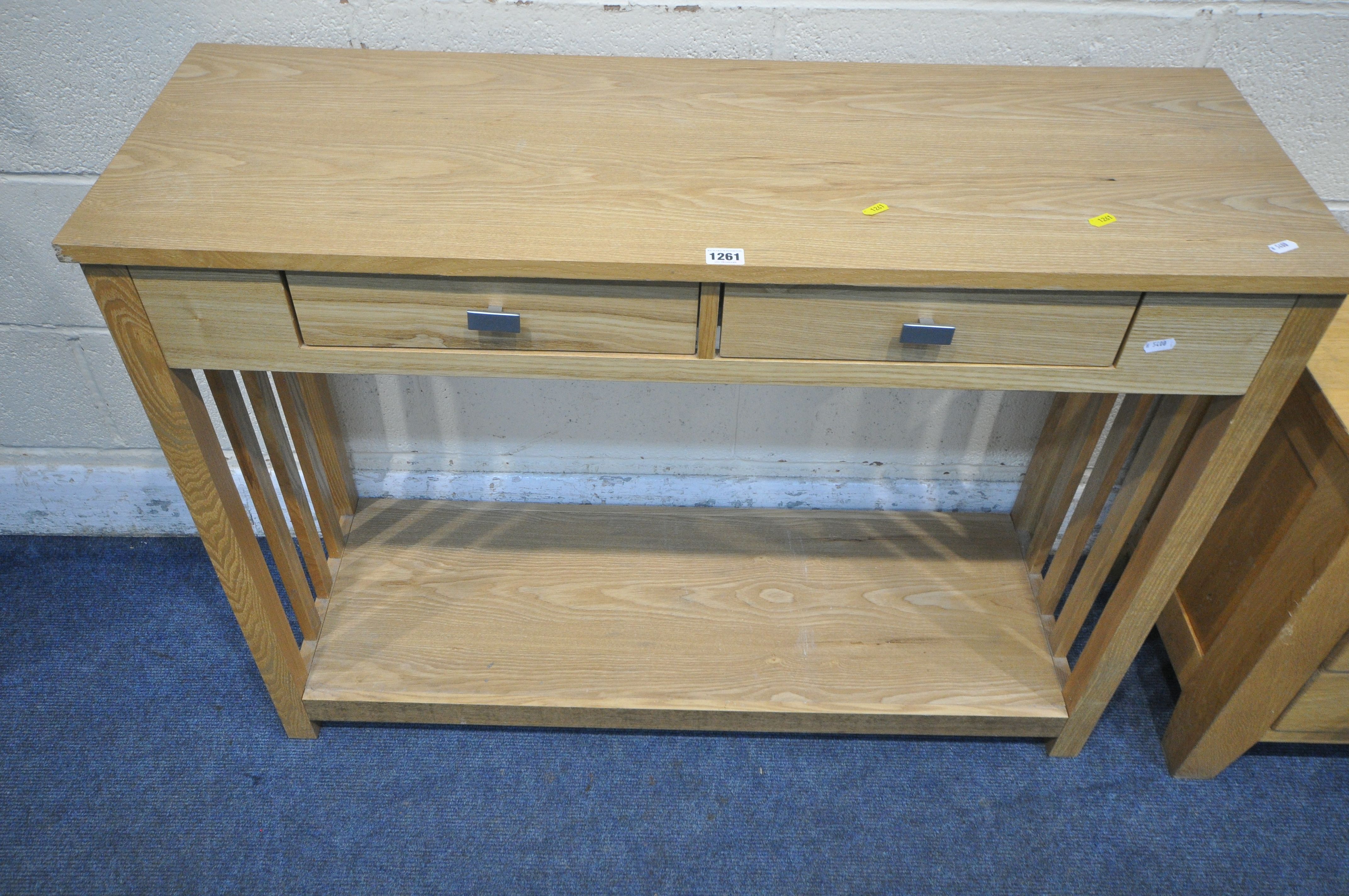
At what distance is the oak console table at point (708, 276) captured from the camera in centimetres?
93

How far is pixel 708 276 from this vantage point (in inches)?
35.7

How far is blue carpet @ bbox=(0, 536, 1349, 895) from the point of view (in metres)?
1.36

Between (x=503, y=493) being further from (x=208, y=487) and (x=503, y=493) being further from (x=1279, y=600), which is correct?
(x=1279, y=600)

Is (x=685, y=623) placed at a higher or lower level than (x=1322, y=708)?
lower

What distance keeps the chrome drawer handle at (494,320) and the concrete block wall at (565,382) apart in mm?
519

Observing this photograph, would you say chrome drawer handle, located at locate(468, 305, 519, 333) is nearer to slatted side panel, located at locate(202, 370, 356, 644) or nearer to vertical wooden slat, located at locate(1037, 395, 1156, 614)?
slatted side panel, located at locate(202, 370, 356, 644)

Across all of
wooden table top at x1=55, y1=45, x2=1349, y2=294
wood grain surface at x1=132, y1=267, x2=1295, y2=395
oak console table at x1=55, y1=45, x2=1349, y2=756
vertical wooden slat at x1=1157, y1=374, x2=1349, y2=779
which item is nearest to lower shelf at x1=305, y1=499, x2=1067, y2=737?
oak console table at x1=55, y1=45, x2=1349, y2=756

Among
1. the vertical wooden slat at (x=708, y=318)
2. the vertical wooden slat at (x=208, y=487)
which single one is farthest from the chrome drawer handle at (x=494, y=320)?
the vertical wooden slat at (x=208, y=487)

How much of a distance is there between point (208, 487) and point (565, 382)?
1.97ft

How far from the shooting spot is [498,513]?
170 centimetres

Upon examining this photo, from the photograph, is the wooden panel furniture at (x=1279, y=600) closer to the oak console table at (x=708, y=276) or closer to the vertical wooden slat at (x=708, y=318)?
the oak console table at (x=708, y=276)

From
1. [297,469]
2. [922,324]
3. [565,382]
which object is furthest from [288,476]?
[922,324]

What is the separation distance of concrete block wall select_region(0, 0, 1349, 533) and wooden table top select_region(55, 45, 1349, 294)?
7 centimetres

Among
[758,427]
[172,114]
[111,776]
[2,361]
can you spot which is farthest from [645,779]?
[2,361]
